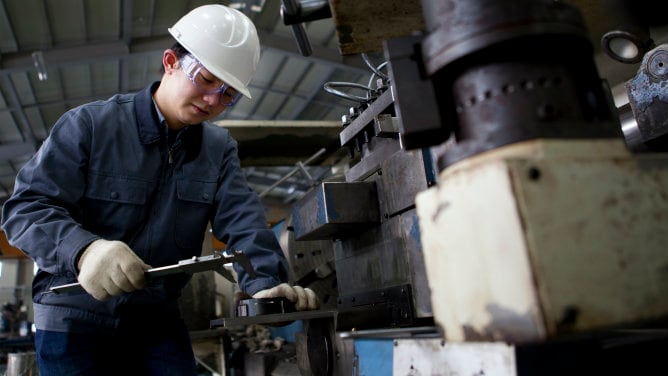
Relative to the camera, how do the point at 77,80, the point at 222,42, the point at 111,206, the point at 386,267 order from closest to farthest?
the point at 386,267 → the point at 111,206 → the point at 222,42 → the point at 77,80

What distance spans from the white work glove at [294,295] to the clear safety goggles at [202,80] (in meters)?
0.59

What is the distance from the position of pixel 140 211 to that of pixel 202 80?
0.43 metres

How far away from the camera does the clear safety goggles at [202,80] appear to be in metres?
1.46

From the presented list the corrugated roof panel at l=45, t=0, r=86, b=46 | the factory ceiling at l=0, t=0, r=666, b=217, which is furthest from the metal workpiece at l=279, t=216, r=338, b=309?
the corrugated roof panel at l=45, t=0, r=86, b=46

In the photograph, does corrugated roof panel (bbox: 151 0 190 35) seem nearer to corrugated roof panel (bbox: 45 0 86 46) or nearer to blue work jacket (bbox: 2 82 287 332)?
corrugated roof panel (bbox: 45 0 86 46)

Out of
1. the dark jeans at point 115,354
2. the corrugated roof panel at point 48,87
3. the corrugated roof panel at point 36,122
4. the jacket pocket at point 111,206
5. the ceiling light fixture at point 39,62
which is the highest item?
the corrugated roof panel at point 48,87

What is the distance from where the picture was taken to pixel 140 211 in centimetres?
138

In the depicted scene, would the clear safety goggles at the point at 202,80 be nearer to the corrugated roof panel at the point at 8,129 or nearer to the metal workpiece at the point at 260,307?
the metal workpiece at the point at 260,307

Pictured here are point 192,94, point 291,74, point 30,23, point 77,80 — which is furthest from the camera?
point 291,74

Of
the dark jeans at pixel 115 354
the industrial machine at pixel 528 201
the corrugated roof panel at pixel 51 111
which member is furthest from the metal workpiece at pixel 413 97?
the corrugated roof panel at pixel 51 111

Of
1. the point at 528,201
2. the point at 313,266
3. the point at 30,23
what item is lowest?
the point at 528,201

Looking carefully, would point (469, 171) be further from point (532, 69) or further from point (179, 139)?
point (179, 139)

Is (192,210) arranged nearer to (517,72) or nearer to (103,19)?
(517,72)

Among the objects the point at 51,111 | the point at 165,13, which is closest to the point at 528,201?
the point at 165,13
